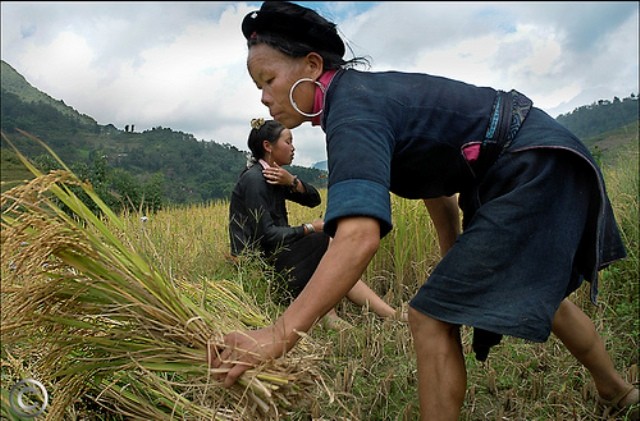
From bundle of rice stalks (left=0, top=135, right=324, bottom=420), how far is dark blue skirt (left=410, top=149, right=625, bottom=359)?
1.52ft

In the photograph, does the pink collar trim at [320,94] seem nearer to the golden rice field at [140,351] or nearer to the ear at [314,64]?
the ear at [314,64]

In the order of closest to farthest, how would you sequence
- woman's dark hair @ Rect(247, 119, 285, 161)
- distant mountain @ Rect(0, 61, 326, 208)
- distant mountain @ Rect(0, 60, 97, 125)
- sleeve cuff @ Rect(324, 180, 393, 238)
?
sleeve cuff @ Rect(324, 180, 393, 238) < distant mountain @ Rect(0, 60, 97, 125) < woman's dark hair @ Rect(247, 119, 285, 161) < distant mountain @ Rect(0, 61, 326, 208)

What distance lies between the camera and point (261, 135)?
3799mm

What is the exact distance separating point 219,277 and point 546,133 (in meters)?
2.27

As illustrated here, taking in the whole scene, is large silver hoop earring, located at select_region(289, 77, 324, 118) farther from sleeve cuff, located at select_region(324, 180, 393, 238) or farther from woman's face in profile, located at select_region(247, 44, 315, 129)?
sleeve cuff, located at select_region(324, 180, 393, 238)

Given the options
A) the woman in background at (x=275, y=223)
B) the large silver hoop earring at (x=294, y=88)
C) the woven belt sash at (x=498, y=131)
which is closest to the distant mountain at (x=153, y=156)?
the woman in background at (x=275, y=223)

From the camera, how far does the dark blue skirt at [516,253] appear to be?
5.39ft

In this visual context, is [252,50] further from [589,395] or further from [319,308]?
[589,395]

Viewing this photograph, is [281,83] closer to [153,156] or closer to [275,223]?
[275,223]

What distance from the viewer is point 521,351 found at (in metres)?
2.90

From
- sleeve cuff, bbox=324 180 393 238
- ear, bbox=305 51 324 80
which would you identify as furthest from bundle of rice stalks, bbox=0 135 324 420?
ear, bbox=305 51 324 80

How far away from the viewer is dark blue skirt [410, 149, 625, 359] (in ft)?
5.39

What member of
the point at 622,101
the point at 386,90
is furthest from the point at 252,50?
the point at 622,101

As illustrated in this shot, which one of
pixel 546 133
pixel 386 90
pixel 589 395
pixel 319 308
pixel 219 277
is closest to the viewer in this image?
pixel 319 308
